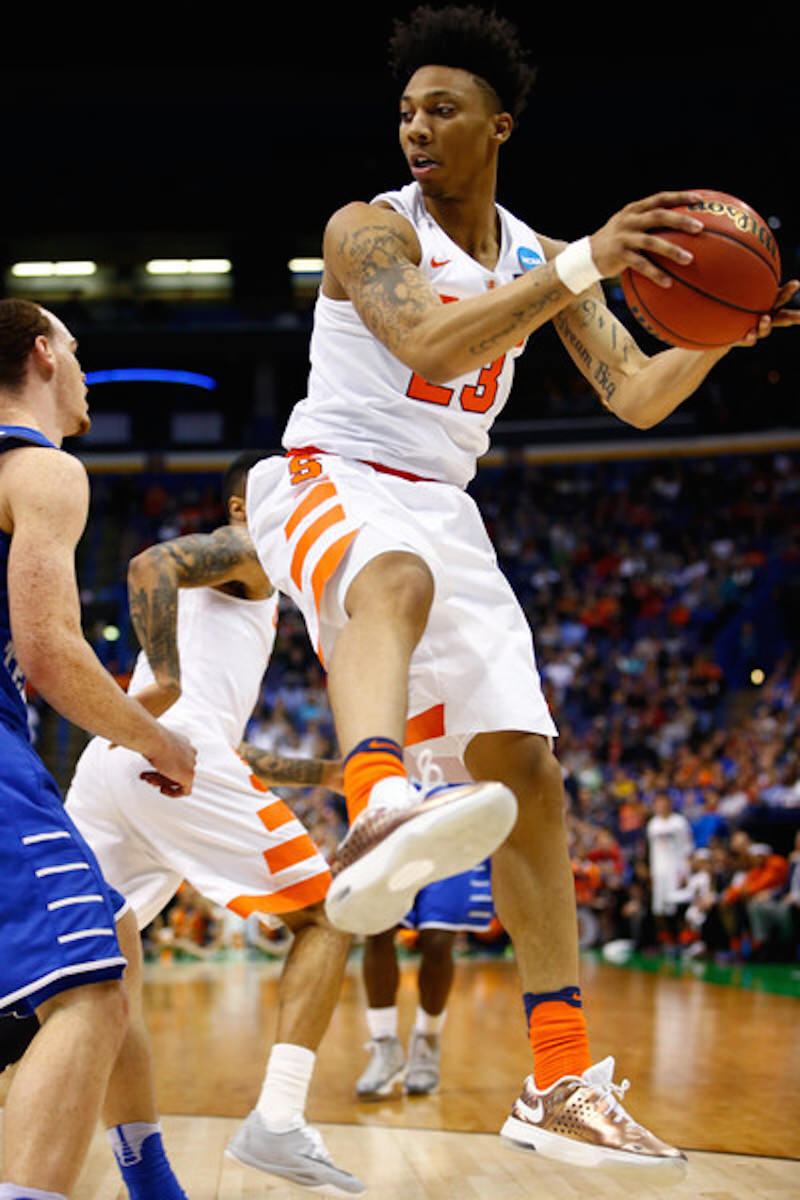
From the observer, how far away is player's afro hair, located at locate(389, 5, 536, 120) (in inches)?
124

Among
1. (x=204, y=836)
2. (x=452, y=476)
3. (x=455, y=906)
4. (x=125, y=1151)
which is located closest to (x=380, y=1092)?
(x=455, y=906)

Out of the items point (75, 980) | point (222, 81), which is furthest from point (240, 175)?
point (75, 980)

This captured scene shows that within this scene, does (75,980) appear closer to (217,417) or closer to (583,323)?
(583,323)

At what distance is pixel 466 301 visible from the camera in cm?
275

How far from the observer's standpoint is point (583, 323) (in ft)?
11.6

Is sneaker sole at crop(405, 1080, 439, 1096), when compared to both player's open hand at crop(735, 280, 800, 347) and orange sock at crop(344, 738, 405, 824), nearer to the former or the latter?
orange sock at crop(344, 738, 405, 824)

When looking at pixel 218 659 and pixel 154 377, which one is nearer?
pixel 218 659

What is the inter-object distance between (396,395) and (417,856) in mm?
1265

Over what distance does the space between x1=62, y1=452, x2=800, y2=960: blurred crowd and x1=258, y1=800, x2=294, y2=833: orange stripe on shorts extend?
8.31 m

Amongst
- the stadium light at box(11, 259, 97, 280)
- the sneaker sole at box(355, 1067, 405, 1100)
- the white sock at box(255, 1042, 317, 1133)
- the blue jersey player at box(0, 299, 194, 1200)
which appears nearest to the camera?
the blue jersey player at box(0, 299, 194, 1200)

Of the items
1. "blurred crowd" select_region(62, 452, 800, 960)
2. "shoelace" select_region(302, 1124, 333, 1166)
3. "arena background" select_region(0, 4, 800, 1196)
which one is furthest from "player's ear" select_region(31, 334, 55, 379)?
"blurred crowd" select_region(62, 452, 800, 960)

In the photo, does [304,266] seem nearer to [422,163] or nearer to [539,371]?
[539,371]

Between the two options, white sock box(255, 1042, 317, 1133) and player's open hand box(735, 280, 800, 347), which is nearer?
player's open hand box(735, 280, 800, 347)

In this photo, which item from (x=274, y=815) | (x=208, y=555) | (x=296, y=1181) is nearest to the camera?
(x=296, y=1181)
